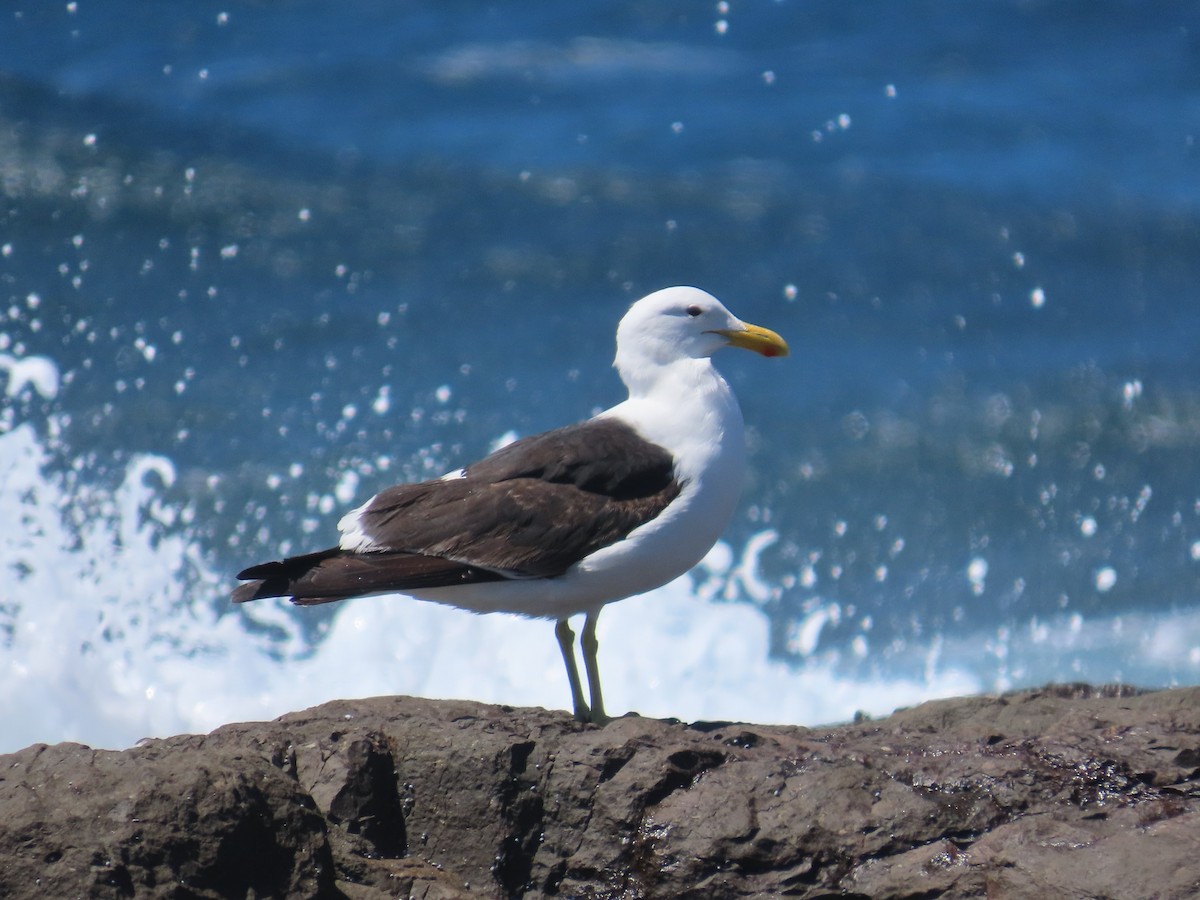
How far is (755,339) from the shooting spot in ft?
22.3

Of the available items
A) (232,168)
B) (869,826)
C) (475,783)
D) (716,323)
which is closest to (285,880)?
(475,783)

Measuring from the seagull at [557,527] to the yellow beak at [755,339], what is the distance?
0.52m

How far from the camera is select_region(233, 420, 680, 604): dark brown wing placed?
562 cm

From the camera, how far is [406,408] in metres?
12.9

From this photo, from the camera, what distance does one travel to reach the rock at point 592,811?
396 centimetres

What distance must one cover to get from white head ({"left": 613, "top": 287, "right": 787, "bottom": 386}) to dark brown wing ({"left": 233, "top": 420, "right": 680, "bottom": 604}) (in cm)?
64

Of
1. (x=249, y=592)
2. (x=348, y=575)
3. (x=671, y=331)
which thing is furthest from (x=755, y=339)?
(x=249, y=592)

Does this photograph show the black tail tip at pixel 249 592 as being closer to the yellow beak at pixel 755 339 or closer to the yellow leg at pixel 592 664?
the yellow leg at pixel 592 664

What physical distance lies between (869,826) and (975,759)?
1.53 feet

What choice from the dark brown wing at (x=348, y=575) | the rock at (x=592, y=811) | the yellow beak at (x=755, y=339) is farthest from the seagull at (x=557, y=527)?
the rock at (x=592, y=811)

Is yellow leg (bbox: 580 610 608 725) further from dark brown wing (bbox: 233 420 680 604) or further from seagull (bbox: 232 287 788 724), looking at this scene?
dark brown wing (bbox: 233 420 680 604)

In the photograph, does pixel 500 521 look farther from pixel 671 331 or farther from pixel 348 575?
pixel 671 331

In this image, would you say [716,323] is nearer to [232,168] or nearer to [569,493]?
[569,493]

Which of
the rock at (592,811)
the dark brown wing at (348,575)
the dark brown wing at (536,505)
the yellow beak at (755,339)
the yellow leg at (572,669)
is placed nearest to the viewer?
the rock at (592,811)
